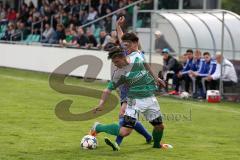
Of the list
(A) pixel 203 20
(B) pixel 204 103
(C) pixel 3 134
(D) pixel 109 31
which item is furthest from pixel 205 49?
(C) pixel 3 134

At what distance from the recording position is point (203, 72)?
22156mm

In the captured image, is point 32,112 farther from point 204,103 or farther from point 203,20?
point 203,20

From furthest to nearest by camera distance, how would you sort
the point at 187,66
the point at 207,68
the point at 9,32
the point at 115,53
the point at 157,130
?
1. the point at 9,32
2. the point at 187,66
3. the point at 207,68
4. the point at 157,130
5. the point at 115,53

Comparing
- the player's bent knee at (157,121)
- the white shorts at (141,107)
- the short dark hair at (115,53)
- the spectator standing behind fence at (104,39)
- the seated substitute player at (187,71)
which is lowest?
the seated substitute player at (187,71)

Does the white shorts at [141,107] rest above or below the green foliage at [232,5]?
below

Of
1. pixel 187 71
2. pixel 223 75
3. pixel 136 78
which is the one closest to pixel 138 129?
pixel 136 78

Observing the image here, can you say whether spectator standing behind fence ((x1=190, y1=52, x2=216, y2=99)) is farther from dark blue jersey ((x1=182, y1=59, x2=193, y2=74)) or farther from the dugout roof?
the dugout roof

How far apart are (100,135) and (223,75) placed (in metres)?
9.69

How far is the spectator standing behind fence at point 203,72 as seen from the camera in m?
21.8

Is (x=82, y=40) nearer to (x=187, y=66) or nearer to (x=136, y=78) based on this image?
(x=187, y=66)

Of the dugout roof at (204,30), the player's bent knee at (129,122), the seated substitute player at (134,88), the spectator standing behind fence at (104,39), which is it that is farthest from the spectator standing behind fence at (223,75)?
the player's bent knee at (129,122)

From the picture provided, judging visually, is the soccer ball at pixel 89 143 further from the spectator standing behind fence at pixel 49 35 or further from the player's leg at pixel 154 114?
the spectator standing behind fence at pixel 49 35

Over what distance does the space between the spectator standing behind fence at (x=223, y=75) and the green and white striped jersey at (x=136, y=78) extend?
10.9 meters

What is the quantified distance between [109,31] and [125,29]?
134 centimetres
